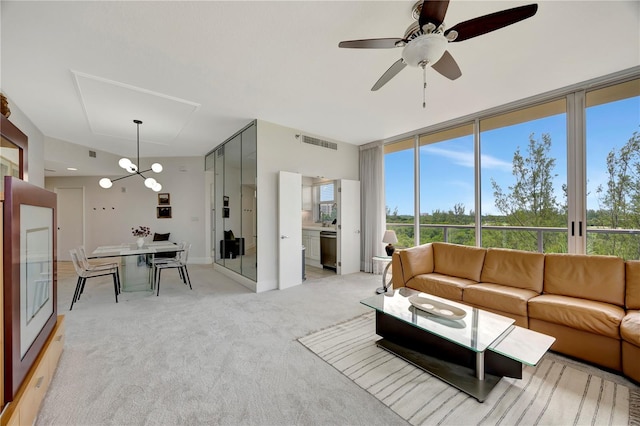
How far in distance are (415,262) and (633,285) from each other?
6.42 ft

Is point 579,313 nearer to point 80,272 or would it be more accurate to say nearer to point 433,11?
point 433,11

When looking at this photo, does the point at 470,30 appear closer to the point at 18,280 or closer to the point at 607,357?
the point at 607,357

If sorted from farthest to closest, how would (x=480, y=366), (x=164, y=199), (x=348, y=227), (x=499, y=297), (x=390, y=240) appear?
(x=164, y=199)
(x=348, y=227)
(x=390, y=240)
(x=499, y=297)
(x=480, y=366)

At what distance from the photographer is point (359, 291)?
4203 millimetres

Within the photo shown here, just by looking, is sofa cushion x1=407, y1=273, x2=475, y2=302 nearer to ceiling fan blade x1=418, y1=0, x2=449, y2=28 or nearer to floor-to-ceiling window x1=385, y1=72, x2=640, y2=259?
floor-to-ceiling window x1=385, y1=72, x2=640, y2=259

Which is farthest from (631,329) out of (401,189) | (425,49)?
(401,189)

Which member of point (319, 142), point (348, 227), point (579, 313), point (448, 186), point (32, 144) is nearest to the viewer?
point (579, 313)

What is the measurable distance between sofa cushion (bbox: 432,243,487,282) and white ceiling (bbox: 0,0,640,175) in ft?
6.71

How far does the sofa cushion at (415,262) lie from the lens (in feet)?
11.6

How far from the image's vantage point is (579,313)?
7.20ft

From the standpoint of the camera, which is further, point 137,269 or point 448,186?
point 448,186

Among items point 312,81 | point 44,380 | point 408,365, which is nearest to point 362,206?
point 312,81

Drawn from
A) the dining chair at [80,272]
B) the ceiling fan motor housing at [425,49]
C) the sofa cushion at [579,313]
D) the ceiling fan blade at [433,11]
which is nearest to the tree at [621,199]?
the sofa cushion at [579,313]

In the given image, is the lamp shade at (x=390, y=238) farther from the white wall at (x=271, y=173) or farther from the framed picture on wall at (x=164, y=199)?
the framed picture on wall at (x=164, y=199)
